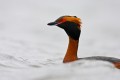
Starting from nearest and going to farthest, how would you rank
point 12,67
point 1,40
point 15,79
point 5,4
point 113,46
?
point 15,79
point 12,67
point 1,40
point 113,46
point 5,4

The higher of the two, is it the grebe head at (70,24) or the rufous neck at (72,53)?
the grebe head at (70,24)

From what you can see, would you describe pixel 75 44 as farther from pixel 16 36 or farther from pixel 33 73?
pixel 16 36

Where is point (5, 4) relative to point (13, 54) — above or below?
above

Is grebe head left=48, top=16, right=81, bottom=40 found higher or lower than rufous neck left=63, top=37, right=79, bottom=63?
higher

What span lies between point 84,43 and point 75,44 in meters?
7.91

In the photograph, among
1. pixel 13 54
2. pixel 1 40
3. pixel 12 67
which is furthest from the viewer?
pixel 1 40

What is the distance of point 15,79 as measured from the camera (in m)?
12.5

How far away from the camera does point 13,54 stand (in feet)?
61.9

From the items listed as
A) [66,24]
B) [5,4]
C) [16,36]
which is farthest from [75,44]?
[5,4]

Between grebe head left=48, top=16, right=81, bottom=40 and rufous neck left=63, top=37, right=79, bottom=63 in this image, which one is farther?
grebe head left=48, top=16, right=81, bottom=40

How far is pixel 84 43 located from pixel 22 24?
3256 mm

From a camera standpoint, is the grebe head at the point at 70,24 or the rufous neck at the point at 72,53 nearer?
the rufous neck at the point at 72,53

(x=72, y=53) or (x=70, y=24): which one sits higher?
(x=70, y=24)

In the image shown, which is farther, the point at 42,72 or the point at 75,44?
the point at 75,44
